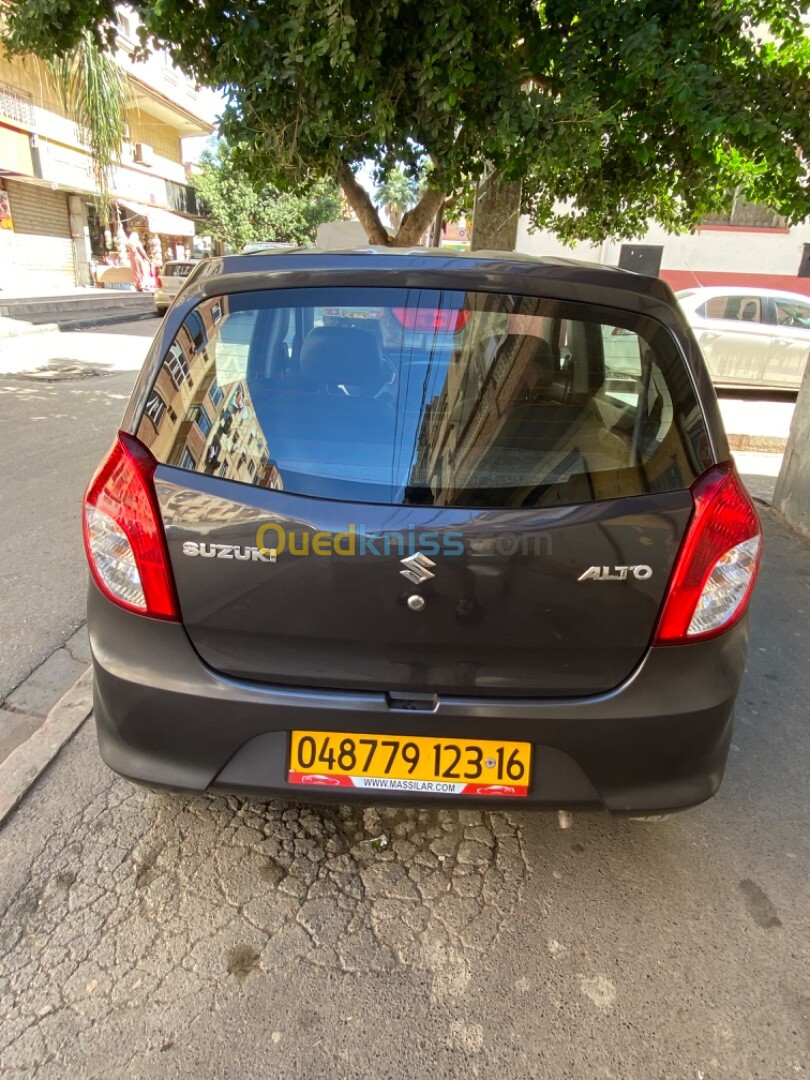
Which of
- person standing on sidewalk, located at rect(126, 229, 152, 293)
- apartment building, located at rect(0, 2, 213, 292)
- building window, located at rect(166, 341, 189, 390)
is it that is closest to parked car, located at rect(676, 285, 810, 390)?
building window, located at rect(166, 341, 189, 390)

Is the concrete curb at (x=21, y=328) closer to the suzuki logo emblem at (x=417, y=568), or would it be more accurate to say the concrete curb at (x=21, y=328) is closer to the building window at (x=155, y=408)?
the building window at (x=155, y=408)

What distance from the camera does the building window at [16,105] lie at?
22.6m

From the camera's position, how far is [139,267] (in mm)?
28594

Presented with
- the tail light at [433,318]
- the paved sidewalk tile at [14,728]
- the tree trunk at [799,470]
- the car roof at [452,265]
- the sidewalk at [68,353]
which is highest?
the car roof at [452,265]

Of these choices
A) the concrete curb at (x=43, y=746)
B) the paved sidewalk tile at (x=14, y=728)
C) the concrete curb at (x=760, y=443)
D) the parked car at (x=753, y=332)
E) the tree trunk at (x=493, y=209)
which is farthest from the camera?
the parked car at (x=753, y=332)

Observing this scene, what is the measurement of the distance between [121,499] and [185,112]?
129ft

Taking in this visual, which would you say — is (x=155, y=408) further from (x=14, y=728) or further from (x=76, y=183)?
(x=76, y=183)

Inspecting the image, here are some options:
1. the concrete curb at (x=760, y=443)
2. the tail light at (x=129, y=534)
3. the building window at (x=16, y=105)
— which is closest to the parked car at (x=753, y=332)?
the concrete curb at (x=760, y=443)

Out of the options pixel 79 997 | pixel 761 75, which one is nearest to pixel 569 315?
pixel 79 997

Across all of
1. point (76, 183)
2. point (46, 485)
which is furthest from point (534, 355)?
point (76, 183)

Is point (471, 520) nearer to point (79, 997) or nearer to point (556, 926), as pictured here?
point (556, 926)

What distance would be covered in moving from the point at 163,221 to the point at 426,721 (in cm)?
3738

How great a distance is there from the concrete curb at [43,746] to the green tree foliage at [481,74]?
3.64 meters

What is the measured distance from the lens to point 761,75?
4.51 metres
